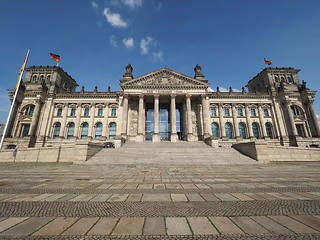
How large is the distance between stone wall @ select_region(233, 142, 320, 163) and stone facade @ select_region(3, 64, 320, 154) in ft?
43.1

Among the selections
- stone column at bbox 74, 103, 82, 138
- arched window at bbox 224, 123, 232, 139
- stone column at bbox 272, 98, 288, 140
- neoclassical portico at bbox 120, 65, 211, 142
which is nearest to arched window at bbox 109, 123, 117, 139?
neoclassical portico at bbox 120, 65, 211, 142

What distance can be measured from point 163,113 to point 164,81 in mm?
7119

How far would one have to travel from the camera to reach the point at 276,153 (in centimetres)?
1495

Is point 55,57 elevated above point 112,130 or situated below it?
above

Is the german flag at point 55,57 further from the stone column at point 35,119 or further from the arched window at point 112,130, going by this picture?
the arched window at point 112,130

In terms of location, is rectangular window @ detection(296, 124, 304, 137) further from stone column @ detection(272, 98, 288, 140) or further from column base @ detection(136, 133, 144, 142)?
column base @ detection(136, 133, 144, 142)

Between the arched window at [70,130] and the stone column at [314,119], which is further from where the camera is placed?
the arched window at [70,130]

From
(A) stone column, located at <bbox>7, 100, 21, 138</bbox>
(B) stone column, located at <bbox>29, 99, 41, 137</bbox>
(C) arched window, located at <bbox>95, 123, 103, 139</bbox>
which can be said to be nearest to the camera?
(B) stone column, located at <bbox>29, 99, 41, 137</bbox>

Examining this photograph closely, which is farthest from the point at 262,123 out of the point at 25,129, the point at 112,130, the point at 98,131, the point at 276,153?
the point at 25,129

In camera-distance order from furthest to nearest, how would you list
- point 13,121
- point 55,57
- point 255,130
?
point 255,130, point 13,121, point 55,57

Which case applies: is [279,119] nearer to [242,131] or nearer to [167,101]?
[242,131]

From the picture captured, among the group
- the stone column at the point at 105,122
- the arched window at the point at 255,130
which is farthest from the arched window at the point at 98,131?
the arched window at the point at 255,130

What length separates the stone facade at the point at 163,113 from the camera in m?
28.0

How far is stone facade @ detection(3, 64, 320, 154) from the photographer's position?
28.0 m
